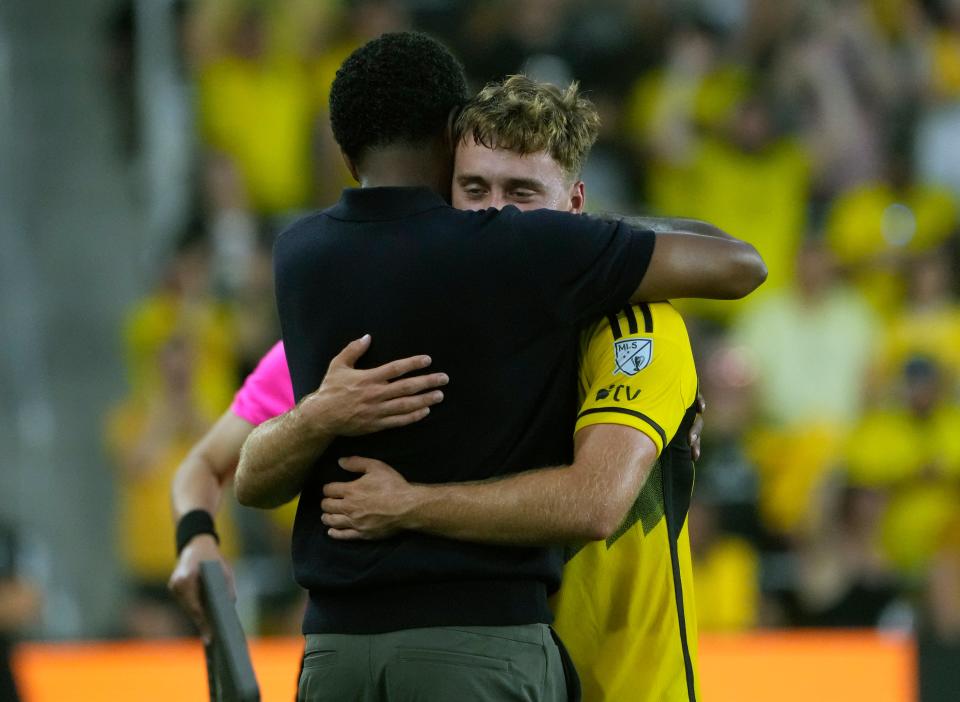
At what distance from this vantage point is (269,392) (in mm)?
3096

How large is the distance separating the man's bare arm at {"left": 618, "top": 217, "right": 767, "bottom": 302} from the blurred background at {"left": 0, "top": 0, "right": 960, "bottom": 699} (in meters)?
4.04

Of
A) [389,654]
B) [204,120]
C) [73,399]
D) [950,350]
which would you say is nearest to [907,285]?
[950,350]

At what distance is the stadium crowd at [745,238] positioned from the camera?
6.93m

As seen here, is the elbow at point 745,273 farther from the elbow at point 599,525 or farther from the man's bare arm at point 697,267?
the elbow at point 599,525

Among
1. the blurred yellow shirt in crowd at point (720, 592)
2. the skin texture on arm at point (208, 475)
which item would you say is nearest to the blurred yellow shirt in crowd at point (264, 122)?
the blurred yellow shirt in crowd at point (720, 592)

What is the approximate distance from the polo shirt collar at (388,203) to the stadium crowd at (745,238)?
4.12 meters

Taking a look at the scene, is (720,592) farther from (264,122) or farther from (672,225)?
(672,225)

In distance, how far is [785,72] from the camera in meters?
8.20

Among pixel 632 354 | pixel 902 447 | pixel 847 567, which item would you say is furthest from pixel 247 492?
pixel 902 447

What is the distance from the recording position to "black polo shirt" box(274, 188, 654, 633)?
8.05ft

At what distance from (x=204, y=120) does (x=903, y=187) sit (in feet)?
12.6

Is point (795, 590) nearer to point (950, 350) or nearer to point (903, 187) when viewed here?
point (950, 350)

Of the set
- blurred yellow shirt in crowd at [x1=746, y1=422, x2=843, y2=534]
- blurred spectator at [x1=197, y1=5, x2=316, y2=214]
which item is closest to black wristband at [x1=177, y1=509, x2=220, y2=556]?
blurred yellow shirt in crowd at [x1=746, y1=422, x2=843, y2=534]

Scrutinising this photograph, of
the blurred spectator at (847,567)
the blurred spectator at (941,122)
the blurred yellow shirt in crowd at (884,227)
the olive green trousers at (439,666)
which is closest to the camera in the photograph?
the olive green trousers at (439,666)
